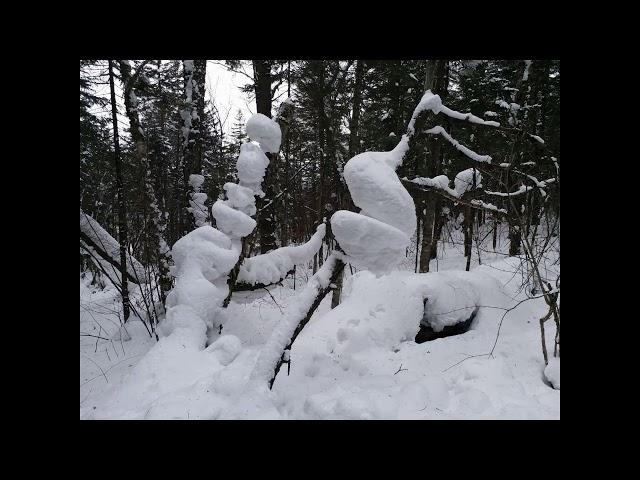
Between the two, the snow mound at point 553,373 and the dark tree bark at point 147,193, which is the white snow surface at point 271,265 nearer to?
the dark tree bark at point 147,193

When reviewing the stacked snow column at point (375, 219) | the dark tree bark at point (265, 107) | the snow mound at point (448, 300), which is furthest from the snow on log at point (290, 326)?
the dark tree bark at point (265, 107)

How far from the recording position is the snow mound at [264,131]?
4.53m

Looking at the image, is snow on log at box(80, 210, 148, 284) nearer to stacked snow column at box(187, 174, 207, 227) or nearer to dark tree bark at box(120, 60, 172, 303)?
dark tree bark at box(120, 60, 172, 303)

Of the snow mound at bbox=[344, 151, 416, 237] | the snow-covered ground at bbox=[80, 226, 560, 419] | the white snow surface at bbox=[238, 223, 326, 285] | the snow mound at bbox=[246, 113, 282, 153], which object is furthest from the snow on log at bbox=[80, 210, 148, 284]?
the snow mound at bbox=[344, 151, 416, 237]

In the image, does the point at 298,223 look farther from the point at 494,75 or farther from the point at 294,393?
the point at 294,393

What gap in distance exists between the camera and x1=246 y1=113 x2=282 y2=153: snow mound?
4527mm

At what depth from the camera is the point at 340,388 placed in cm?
314

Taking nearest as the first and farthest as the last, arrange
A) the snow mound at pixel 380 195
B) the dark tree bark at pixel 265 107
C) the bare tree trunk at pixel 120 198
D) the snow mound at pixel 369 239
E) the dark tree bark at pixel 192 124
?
the snow mound at pixel 369 239 → the snow mound at pixel 380 195 → the bare tree trunk at pixel 120 198 → the dark tree bark at pixel 265 107 → the dark tree bark at pixel 192 124

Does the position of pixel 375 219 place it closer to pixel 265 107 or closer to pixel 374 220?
pixel 374 220

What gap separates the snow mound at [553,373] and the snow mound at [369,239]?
2.18 meters

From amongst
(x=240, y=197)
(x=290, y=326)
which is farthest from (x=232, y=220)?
(x=290, y=326)
